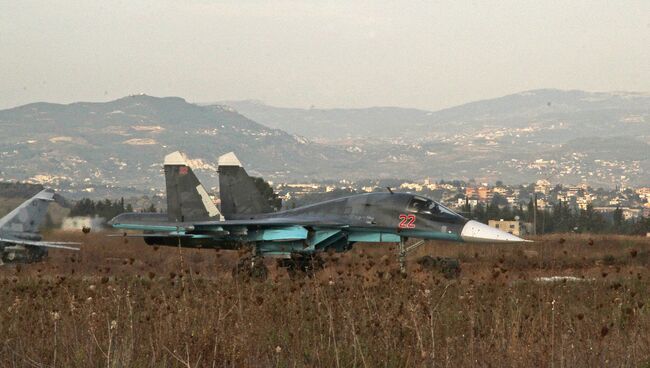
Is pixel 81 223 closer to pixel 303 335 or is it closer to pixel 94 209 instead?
pixel 303 335

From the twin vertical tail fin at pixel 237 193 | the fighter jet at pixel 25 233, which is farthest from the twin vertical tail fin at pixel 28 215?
the twin vertical tail fin at pixel 237 193

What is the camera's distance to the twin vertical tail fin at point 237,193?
1180 inches

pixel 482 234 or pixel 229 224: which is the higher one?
pixel 229 224

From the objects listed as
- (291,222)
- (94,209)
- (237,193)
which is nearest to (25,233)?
(237,193)

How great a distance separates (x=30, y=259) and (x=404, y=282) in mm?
20469

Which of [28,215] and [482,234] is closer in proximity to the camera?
[482,234]

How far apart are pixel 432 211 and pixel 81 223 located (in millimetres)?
21824

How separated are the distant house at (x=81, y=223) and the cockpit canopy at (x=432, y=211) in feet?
61.3

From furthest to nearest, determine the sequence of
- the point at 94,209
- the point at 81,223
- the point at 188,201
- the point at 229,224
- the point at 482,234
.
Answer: the point at 94,209 → the point at 81,223 → the point at 188,201 → the point at 229,224 → the point at 482,234

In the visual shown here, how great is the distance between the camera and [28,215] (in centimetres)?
3105

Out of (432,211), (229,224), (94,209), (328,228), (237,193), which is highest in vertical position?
(237,193)

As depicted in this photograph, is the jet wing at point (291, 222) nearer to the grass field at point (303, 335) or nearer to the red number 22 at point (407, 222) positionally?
the red number 22 at point (407, 222)

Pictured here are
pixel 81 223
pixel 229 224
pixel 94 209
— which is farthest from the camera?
pixel 94 209

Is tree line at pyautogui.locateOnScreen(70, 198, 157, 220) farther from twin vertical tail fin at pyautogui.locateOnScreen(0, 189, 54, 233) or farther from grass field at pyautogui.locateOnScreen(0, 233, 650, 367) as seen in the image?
grass field at pyautogui.locateOnScreen(0, 233, 650, 367)
